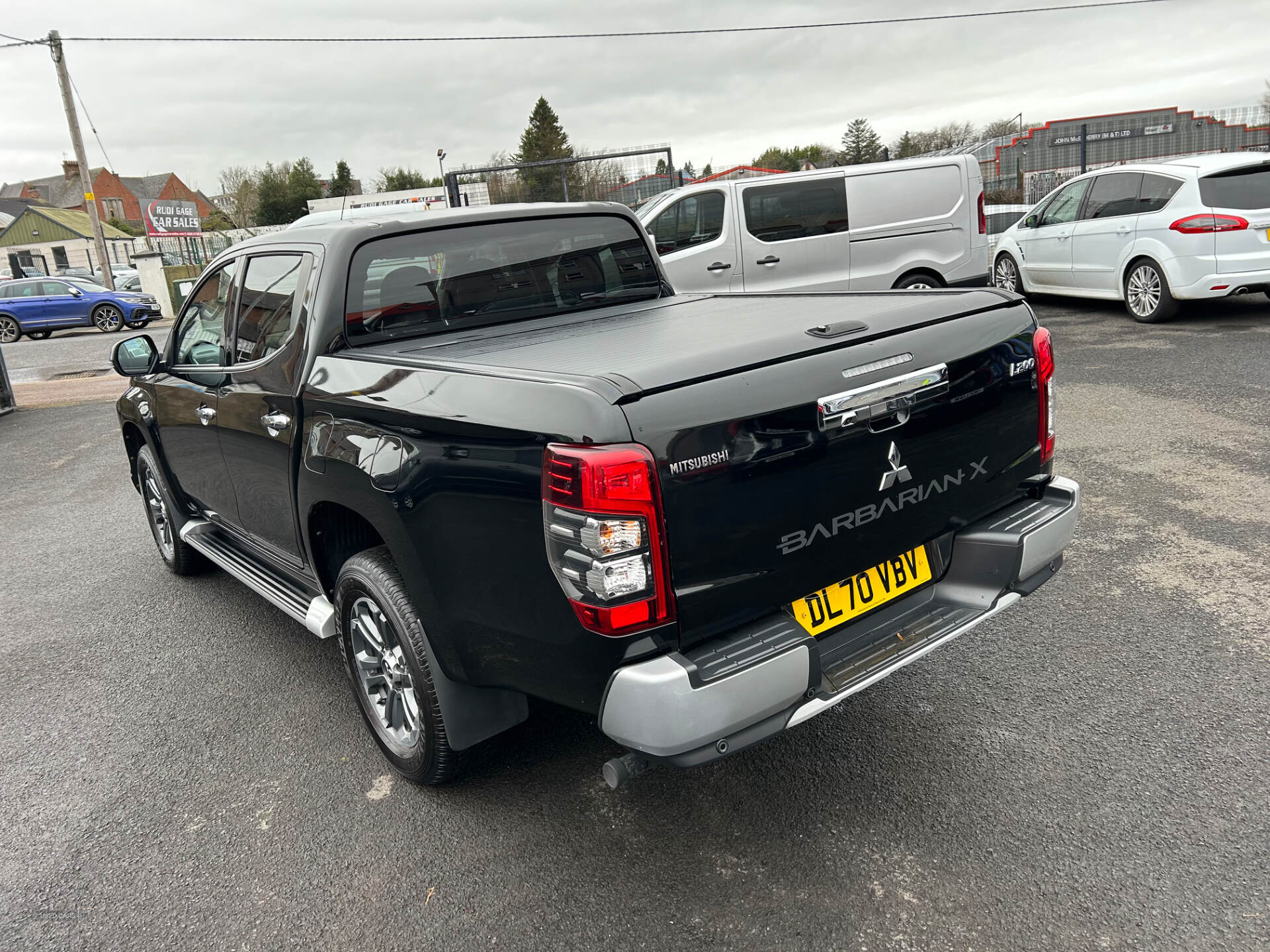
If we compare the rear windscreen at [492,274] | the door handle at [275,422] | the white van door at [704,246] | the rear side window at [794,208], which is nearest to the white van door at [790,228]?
the rear side window at [794,208]

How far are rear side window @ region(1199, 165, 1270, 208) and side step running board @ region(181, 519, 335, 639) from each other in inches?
380

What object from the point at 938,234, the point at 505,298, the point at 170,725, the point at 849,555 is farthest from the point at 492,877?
the point at 938,234

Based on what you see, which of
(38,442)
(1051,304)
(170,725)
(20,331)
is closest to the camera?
(170,725)

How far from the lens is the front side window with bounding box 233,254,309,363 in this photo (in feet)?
11.2

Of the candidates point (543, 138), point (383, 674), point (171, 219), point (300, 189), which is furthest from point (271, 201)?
point (383, 674)

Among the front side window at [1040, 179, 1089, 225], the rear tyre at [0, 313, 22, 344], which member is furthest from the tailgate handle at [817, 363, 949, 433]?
the rear tyre at [0, 313, 22, 344]

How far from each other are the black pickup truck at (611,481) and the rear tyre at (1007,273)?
1075 cm

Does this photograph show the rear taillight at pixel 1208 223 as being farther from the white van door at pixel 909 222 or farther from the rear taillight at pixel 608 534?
the rear taillight at pixel 608 534

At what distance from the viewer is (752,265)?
10.6 meters

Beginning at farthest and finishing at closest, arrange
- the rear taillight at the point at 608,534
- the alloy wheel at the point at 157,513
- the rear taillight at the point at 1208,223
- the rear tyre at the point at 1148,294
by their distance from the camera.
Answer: the rear tyre at the point at 1148,294 < the rear taillight at the point at 1208,223 < the alloy wheel at the point at 157,513 < the rear taillight at the point at 608,534

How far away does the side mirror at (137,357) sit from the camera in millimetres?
4555

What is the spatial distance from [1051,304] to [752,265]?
5439 millimetres

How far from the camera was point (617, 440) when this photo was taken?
2.06 metres

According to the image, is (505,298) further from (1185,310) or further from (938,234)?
(1185,310)
